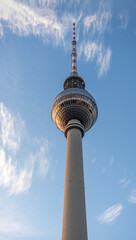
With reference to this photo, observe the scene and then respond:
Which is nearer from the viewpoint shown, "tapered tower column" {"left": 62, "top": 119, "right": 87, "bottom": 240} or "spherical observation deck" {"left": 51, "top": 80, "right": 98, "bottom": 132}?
"tapered tower column" {"left": 62, "top": 119, "right": 87, "bottom": 240}

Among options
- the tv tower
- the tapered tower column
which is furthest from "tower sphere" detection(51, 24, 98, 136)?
the tapered tower column

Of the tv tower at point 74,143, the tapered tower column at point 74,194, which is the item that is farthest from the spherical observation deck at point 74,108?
the tapered tower column at point 74,194

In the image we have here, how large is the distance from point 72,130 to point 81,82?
19.3 metres

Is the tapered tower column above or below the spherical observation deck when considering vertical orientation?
below

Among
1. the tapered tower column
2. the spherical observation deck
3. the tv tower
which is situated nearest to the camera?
the tapered tower column

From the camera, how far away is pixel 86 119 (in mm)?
45625

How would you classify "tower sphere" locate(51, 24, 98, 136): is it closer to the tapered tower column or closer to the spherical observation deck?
Answer: the spherical observation deck

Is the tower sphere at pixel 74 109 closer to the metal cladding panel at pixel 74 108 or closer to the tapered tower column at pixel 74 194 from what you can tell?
the metal cladding panel at pixel 74 108

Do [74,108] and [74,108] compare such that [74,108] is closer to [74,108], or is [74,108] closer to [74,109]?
[74,108]

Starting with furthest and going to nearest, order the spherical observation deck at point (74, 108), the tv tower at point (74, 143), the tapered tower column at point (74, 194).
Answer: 1. the spherical observation deck at point (74, 108)
2. the tv tower at point (74, 143)
3. the tapered tower column at point (74, 194)

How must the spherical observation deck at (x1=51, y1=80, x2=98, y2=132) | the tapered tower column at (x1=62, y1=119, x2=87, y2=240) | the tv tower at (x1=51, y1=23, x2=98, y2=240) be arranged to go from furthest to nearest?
the spherical observation deck at (x1=51, y1=80, x2=98, y2=132)
the tv tower at (x1=51, y1=23, x2=98, y2=240)
the tapered tower column at (x1=62, y1=119, x2=87, y2=240)

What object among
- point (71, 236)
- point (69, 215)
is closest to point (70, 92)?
point (69, 215)

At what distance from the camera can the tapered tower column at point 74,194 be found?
28.5 metres

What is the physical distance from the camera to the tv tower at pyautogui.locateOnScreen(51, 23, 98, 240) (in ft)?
95.7
